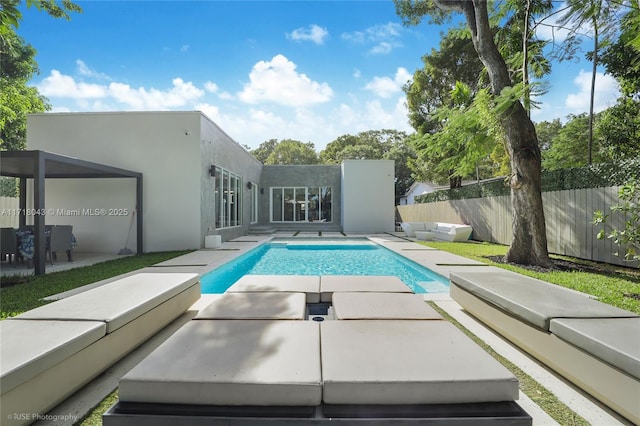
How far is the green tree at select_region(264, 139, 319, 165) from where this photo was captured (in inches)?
1507

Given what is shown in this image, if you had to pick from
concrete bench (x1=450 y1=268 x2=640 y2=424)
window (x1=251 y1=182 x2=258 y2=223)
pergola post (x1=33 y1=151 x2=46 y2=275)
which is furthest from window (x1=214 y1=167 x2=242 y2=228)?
concrete bench (x1=450 y1=268 x2=640 y2=424)

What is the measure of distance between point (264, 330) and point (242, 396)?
0.68 m

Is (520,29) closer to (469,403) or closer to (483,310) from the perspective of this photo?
(483,310)

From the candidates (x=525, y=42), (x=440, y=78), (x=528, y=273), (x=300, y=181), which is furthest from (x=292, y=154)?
(x=528, y=273)

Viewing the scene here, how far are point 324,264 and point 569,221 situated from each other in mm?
6792

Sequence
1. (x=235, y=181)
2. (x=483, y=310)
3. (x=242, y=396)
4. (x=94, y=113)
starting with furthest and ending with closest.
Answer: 1. (x=235, y=181)
2. (x=94, y=113)
3. (x=483, y=310)
4. (x=242, y=396)

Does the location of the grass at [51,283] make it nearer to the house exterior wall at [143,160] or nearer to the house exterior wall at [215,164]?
the house exterior wall at [143,160]

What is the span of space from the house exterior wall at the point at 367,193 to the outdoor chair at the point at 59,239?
12437 mm

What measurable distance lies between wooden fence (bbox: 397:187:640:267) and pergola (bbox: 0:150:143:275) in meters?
12.3

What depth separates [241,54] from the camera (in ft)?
35.3

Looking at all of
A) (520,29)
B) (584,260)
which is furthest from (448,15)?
(584,260)

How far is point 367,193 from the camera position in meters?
17.2

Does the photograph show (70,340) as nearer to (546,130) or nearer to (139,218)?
(139,218)

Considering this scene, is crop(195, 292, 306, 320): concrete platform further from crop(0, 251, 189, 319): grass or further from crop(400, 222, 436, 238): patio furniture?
crop(400, 222, 436, 238): patio furniture
